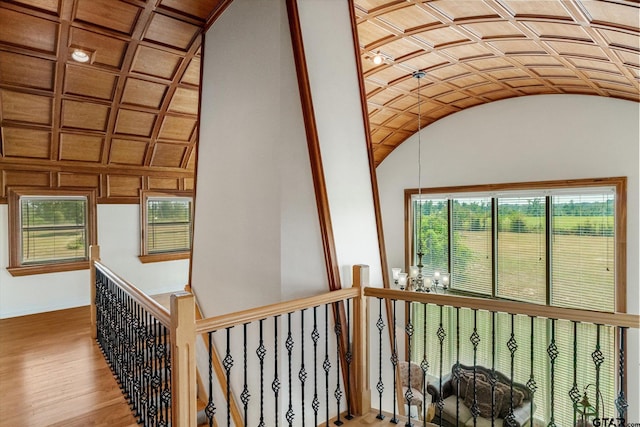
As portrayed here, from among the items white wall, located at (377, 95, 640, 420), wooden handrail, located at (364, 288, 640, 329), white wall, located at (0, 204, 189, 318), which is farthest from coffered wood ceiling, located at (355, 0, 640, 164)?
white wall, located at (0, 204, 189, 318)

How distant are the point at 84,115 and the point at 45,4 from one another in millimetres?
1908

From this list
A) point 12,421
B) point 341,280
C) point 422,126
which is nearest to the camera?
point 12,421

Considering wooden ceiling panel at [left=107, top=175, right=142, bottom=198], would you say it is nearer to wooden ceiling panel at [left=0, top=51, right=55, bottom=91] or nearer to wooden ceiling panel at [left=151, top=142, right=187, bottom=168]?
wooden ceiling panel at [left=151, top=142, right=187, bottom=168]

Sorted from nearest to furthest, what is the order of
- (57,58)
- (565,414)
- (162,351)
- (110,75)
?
(162,351), (57,58), (110,75), (565,414)

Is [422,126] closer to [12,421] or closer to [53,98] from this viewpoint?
[53,98]

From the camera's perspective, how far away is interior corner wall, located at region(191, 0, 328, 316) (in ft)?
9.07

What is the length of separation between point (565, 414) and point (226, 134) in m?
6.62

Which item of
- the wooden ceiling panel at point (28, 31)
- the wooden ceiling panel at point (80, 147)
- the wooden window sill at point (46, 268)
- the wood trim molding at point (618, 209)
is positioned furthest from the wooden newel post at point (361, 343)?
the wooden window sill at point (46, 268)

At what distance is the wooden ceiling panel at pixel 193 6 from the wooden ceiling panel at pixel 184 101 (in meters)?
1.43

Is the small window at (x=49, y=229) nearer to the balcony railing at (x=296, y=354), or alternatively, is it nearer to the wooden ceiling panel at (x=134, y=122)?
the wooden ceiling panel at (x=134, y=122)

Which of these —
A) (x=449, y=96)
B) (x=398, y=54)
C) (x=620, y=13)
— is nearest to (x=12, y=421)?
(x=398, y=54)

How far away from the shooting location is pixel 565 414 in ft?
19.0

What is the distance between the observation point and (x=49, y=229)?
5.61 metres

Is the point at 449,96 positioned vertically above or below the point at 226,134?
above
